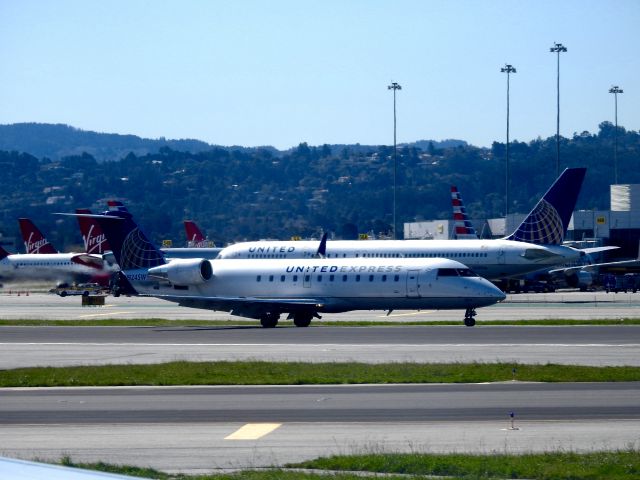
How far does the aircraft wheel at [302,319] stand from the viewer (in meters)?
51.5

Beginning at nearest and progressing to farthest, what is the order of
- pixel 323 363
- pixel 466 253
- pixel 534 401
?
pixel 534 401 < pixel 323 363 < pixel 466 253

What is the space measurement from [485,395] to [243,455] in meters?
8.24

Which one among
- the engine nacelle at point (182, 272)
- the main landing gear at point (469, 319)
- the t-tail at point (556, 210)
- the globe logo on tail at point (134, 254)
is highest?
the t-tail at point (556, 210)

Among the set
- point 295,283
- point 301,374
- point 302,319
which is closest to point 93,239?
point 295,283

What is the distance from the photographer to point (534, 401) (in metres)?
21.8

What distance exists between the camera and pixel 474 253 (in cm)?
7194

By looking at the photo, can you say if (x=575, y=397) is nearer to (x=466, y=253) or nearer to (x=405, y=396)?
(x=405, y=396)

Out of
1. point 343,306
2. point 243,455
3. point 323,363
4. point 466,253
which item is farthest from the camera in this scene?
point 466,253

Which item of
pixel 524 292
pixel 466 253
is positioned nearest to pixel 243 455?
→ pixel 466 253

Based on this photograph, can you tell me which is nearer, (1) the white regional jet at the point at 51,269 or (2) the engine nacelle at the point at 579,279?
(1) the white regional jet at the point at 51,269

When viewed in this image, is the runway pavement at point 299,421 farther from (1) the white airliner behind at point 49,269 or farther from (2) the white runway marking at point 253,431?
(1) the white airliner behind at point 49,269

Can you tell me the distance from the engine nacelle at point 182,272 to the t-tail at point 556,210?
2873 cm

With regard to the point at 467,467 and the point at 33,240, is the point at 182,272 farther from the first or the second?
the point at 33,240

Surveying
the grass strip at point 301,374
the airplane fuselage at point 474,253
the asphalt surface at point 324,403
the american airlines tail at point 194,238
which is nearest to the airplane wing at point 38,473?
the asphalt surface at point 324,403
